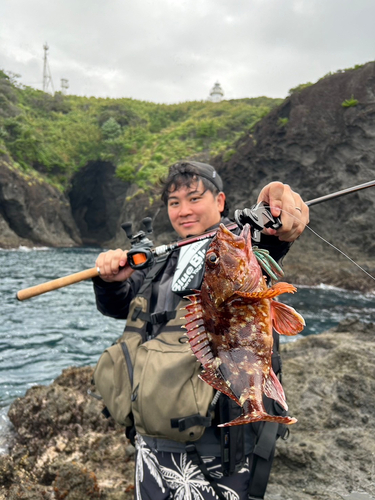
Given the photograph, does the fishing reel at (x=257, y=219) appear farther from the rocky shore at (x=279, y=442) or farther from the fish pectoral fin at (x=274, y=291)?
the rocky shore at (x=279, y=442)

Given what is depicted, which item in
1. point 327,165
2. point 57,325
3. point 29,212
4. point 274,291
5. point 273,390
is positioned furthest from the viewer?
point 29,212

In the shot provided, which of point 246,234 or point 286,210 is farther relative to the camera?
point 286,210

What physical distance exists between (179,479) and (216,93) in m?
68.7

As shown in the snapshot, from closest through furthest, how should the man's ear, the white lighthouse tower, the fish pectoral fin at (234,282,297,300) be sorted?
the fish pectoral fin at (234,282,297,300) → the man's ear → the white lighthouse tower

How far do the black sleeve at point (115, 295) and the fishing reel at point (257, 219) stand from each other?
1.16m

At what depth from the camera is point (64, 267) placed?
887 inches

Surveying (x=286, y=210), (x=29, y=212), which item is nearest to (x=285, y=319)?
(x=286, y=210)

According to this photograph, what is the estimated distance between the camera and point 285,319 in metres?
1.63

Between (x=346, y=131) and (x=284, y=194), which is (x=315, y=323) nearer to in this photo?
(x=284, y=194)

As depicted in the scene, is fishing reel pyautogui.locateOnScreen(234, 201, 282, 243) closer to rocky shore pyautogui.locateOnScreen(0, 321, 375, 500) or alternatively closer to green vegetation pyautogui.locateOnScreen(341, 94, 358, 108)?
rocky shore pyautogui.locateOnScreen(0, 321, 375, 500)

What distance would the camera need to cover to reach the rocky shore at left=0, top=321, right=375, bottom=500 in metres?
3.28

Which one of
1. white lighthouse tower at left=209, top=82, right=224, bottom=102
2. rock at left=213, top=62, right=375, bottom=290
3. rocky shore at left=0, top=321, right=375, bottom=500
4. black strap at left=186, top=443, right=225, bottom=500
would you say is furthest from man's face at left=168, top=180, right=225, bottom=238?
white lighthouse tower at left=209, top=82, right=224, bottom=102

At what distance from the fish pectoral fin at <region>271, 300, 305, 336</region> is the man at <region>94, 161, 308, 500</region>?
43 cm

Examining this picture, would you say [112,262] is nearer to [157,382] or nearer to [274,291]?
[157,382]
